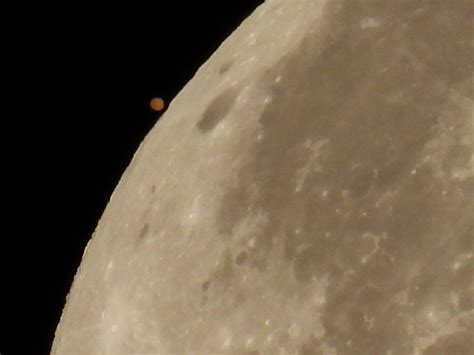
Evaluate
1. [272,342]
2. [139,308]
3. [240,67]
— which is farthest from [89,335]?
[240,67]

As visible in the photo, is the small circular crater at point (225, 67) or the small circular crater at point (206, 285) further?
the small circular crater at point (225, 67)

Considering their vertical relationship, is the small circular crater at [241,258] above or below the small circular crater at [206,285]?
above

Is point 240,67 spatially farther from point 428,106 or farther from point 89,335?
point 89,335

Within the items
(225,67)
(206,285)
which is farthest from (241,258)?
(225,67)

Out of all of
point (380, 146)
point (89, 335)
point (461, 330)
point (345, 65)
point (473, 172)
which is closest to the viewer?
point (461, 330)

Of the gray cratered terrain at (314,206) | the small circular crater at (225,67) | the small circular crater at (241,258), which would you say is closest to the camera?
the gray cratered terrain at (314,206)

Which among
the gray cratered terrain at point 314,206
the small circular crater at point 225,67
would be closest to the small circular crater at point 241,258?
the gray cratered terrain at point 314,206

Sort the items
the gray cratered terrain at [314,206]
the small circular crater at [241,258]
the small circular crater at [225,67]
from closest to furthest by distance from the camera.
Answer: the gray cratered terrain at [314,206] < the small circular crater at [241,258] < the small circular crater at [225,67]

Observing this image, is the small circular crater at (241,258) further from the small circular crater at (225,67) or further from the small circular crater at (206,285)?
the small circular crater at (225,67)

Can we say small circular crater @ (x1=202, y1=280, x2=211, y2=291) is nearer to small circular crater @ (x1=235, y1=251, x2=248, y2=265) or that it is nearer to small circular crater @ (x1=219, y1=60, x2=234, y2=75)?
small circular crater @ (x1=235, y1=251, x2=248, y2=265)
